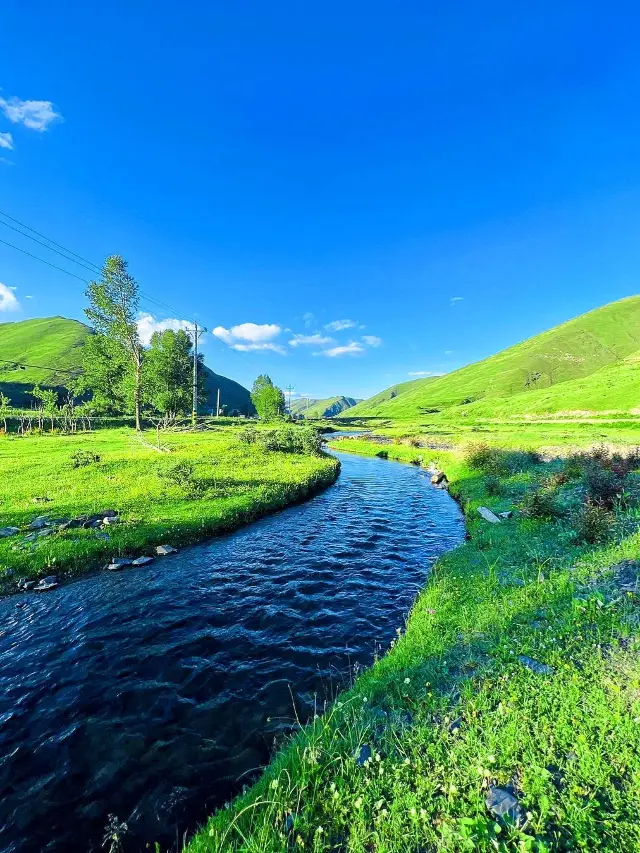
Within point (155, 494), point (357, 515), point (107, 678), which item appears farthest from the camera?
point (357, 515)

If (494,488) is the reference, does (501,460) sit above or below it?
above

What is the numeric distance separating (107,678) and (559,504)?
2106 cm

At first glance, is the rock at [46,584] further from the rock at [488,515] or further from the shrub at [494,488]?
the shrub at [494,488]

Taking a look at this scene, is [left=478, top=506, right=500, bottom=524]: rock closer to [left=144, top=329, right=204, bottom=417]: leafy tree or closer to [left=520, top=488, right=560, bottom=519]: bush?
[left=520, top=488, right=560, bottom=519]: bush

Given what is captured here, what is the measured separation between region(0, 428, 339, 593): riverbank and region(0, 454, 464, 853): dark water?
156 cm

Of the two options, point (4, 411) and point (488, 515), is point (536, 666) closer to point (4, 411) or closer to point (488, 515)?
point (488, 515)

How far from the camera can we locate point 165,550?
17.8m

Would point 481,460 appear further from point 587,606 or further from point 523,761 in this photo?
point 523,761

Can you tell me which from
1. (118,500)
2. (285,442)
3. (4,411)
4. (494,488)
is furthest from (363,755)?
(4,411)

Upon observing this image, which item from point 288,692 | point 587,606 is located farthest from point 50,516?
point 587,606

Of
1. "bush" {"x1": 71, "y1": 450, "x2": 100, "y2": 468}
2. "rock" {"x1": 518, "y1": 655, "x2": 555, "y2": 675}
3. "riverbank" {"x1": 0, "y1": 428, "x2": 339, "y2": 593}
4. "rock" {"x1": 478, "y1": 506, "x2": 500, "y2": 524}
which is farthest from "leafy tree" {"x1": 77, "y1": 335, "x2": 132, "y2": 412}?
"rock" {"x1": 518, "y1": 655, "x2": 555, "y2": 675}

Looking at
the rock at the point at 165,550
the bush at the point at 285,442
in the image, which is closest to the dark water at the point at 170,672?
the rock at the point at 165,550

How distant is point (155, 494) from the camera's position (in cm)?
2448

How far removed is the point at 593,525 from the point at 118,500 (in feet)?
83.4
